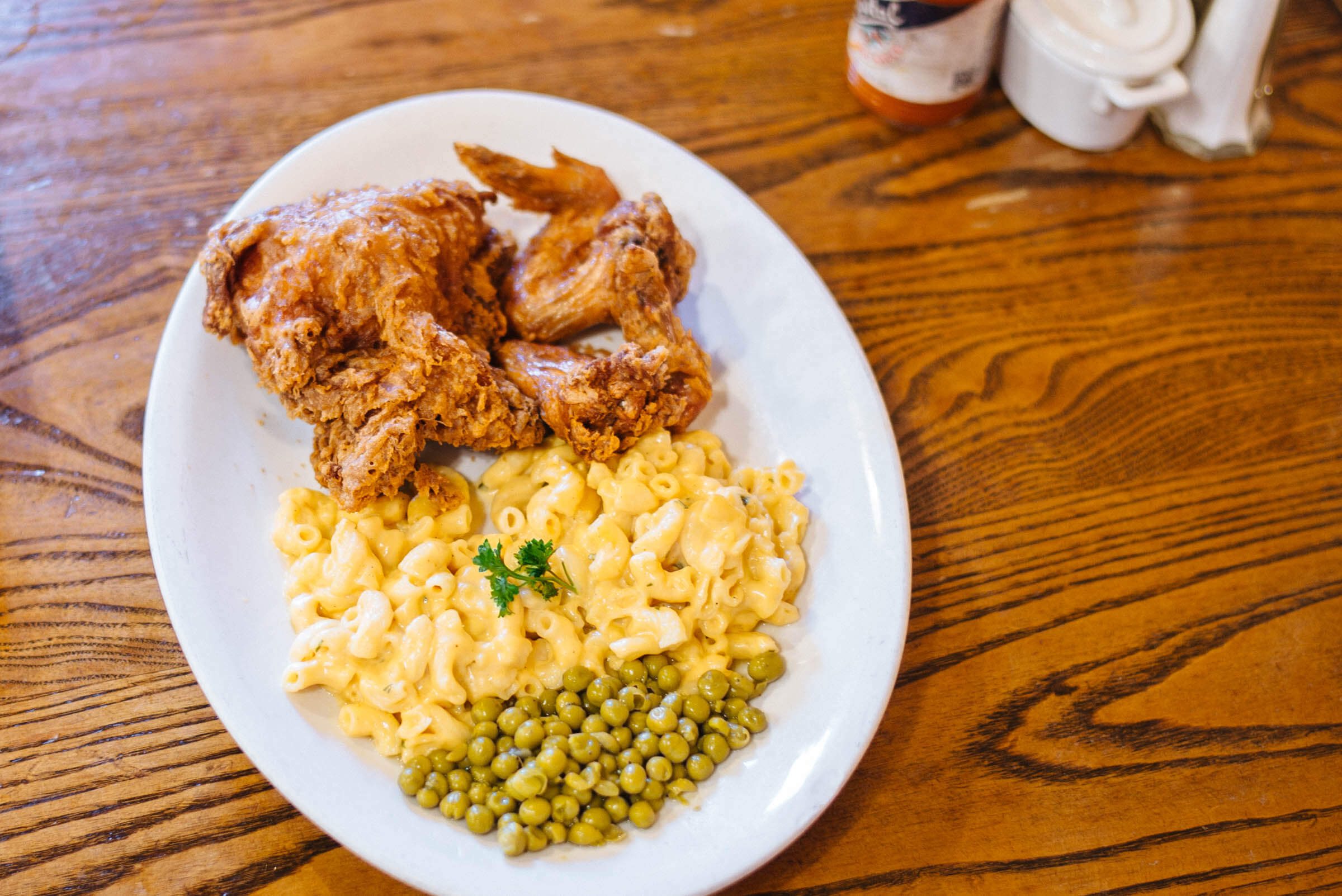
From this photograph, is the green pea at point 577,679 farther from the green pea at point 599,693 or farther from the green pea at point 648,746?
the green pea at point 648,746

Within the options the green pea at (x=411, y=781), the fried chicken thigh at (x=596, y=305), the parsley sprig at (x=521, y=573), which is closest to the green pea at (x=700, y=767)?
the parsley sprig at (x=521, y=573)

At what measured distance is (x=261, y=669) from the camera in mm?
2723

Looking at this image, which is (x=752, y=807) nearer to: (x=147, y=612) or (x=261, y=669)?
(x=261, y=669)

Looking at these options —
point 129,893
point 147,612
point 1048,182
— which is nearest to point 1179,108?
point 1048,182

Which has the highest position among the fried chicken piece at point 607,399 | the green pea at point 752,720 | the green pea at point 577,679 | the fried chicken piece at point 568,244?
the fried chicken piece at point 568,244

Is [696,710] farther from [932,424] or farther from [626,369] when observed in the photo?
[932,424]

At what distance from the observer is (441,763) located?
2629 mm

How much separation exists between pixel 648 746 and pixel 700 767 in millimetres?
152

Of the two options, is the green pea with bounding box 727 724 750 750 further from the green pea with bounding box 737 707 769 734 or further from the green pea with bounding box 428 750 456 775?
the green pea with bounding box 428 750 456 775

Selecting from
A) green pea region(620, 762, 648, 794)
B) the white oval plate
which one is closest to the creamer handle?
the white oval plate

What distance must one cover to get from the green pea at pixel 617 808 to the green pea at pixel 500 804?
0.79 ft

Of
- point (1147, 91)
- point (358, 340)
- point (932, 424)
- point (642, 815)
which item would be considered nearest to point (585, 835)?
point (642, 815)

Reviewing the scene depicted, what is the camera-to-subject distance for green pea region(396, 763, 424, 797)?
2582 mm

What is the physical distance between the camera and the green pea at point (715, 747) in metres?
2.66
